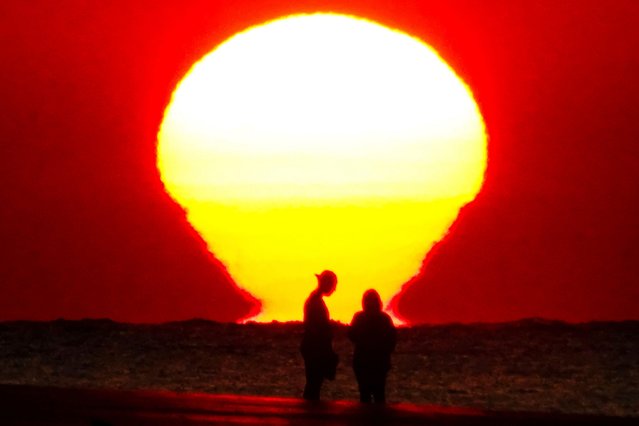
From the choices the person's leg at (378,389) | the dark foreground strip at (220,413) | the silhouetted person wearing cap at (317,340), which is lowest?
the dark foreground strip at (220,413)

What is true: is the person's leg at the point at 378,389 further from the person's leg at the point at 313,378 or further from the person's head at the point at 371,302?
the person's head at the point at 371,302

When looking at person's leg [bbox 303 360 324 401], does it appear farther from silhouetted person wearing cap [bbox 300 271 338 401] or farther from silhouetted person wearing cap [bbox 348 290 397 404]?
silhouetted person wearing cap [bbox 348 290 397 404]

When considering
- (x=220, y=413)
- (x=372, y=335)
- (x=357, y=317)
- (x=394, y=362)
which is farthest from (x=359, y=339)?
(x=394, y=362)

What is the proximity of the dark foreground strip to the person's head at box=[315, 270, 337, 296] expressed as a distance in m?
1.57

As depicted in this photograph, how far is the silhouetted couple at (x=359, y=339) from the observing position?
73.3ft

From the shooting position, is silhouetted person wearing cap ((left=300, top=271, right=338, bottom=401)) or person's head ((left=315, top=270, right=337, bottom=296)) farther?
silhouetted person wearing cap ((left=300, top=271, right=338, bottom=401))

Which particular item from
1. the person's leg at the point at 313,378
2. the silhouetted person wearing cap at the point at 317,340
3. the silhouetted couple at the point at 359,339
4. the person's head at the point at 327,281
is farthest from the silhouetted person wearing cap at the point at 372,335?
the person's head at the point at 327,281

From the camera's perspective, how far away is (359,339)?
22500 millimetres

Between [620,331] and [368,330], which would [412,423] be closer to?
[368,330]

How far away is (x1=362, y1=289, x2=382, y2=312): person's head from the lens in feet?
72.8

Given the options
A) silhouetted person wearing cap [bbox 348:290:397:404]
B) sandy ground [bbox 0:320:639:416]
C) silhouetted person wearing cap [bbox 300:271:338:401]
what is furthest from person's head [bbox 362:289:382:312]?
sandy ground [bbox 0:320:639:416]

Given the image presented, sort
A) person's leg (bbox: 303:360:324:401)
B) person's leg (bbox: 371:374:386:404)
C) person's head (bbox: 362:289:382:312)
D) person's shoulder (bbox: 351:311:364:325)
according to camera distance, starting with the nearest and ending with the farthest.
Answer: person's head (bbox: 362:289:382:312) → person's shoulder (bbox: 351:311:364:325) → person's leg (bbox: 303:360:324:401) → person's leg (bbox: 371:374:386:404)

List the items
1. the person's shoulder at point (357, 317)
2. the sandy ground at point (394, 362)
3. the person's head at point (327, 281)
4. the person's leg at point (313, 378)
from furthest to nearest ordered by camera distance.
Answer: the sandy ground at point (394, 362), the person's leg at point (313, 378), the person's shoulder at point (357, 317), the person's head at point (327, 281)

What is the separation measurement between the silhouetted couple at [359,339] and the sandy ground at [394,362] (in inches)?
453
